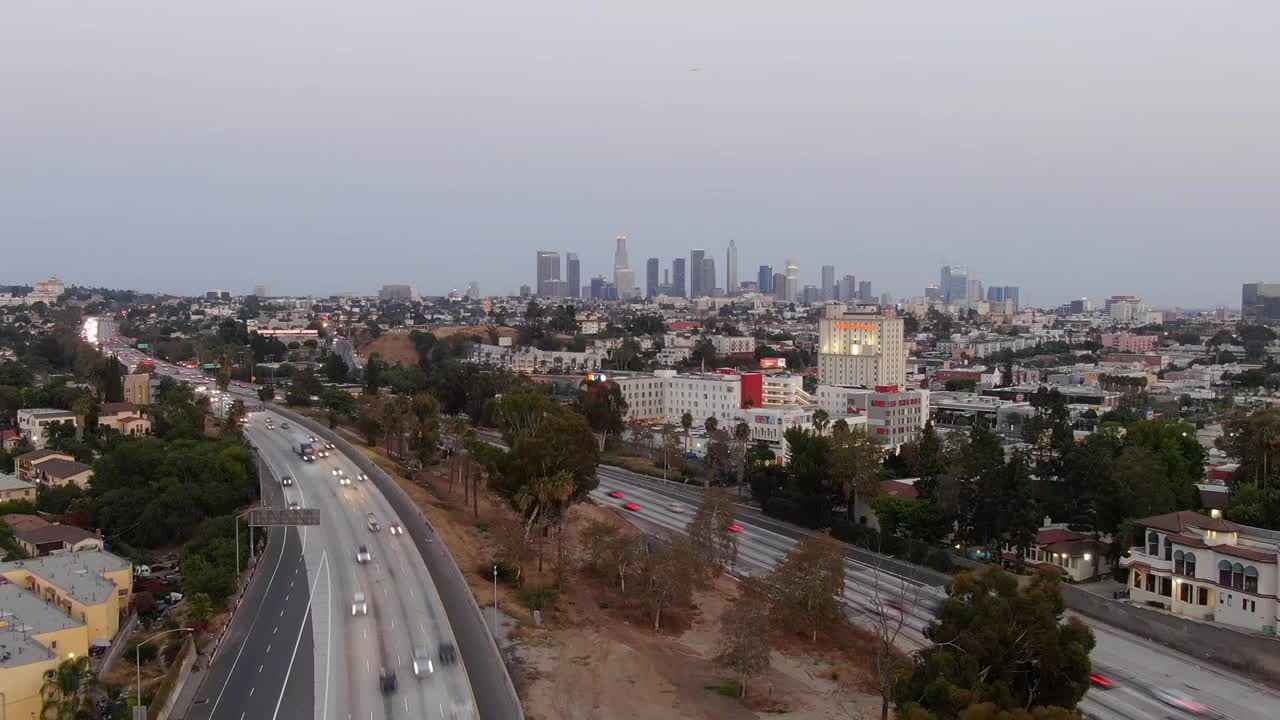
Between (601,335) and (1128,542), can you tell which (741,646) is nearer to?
(1128,542)

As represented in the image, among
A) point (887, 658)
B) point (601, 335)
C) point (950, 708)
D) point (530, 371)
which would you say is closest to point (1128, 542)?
point (887, 658)

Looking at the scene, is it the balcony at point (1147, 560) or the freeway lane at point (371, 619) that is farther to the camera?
the balcony at point (1147, 560)

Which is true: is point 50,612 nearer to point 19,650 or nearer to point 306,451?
point 19,650

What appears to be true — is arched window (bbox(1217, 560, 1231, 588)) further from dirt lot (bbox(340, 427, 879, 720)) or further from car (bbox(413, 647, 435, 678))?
car (bbox(413, 647, 435, 678))

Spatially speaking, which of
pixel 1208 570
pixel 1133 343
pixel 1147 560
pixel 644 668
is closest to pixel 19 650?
pixel 644 668

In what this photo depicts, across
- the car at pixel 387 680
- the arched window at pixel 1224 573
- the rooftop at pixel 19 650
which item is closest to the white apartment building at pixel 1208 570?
the arched window at pixel 1224 573

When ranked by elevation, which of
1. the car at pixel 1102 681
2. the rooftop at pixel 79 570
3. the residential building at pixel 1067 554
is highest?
the rooftop at pixel 79 570

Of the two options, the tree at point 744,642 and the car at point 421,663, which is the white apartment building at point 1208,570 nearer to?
the tree at point 744,642
